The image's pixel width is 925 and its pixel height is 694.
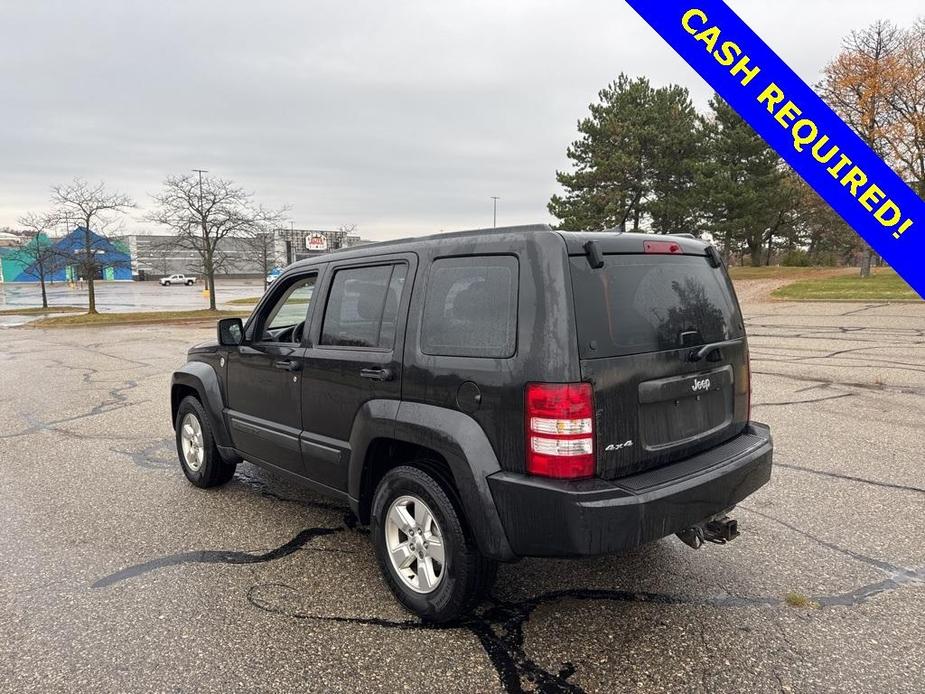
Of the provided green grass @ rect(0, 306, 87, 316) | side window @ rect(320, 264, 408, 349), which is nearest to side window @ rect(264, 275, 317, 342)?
side window @ rect(320, 264, 408, 349)

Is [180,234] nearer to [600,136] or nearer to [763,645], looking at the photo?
[600,136]

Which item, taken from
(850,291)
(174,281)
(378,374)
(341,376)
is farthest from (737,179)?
(174,281)

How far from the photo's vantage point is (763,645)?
9.31 ft

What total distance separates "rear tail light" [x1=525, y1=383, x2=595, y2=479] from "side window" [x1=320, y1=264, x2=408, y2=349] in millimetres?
985

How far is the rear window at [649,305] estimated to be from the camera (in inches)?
107

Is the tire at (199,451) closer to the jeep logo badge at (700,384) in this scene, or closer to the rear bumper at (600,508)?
the rear bumper at (600,508)

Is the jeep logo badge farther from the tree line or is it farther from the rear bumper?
the tree line

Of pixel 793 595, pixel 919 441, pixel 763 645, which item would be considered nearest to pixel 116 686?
pixel 763 645

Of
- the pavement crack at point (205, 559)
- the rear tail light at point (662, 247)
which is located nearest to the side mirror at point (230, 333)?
the pavement crack at point (205, 559)

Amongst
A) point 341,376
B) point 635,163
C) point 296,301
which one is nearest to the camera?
point 341,376

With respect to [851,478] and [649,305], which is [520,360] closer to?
[649,305]

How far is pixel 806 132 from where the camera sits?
2139 mm

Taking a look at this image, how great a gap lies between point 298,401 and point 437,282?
51.8 inches

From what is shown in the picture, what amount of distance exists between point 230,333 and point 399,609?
2.28 metres
